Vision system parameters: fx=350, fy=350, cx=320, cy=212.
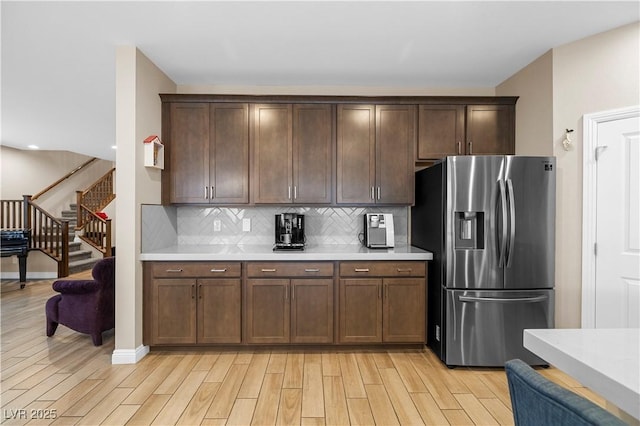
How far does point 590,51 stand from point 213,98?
11.1ft

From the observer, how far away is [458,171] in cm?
292

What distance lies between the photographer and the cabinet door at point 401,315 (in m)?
3.23

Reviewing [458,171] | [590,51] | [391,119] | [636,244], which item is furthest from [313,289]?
[590,51]

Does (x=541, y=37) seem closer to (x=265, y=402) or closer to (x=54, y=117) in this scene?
(x=265, y=402)

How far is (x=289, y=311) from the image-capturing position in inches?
127

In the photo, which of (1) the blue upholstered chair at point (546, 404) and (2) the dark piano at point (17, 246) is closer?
(1) the blue upholstered chair at point (546, 404)

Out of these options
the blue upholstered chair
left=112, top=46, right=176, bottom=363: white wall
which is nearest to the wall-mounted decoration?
left=112, top=46, right=176, bottom=363: white wall

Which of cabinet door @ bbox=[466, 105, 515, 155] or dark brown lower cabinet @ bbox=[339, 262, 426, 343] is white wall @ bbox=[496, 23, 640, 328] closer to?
cabinet door @ bbox=[466, 105, 515, 155]

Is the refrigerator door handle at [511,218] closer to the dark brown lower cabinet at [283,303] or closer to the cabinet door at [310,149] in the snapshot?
the dark brown lower cabinet at [283,303]

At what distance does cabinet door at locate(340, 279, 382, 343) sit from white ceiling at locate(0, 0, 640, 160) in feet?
6.91

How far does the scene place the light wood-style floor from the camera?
2.26m

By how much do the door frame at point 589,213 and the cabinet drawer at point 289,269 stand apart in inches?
84.8

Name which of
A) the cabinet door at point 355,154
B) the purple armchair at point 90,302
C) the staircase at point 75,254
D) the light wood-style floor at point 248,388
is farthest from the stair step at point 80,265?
the cabinet door at point 355,154

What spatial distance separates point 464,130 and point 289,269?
7.48ft
